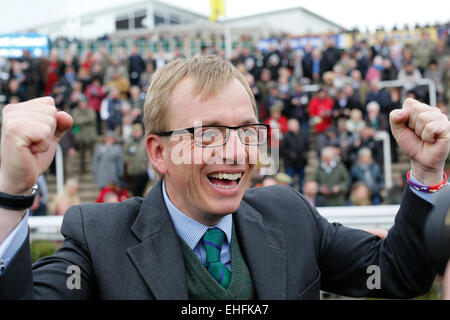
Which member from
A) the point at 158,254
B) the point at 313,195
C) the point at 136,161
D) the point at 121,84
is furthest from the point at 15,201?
the point at 121,84

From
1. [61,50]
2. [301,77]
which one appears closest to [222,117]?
[301,77]

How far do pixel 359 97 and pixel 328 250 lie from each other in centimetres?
867

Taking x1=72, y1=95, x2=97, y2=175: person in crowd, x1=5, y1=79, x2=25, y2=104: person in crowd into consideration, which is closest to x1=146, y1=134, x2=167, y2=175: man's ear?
x1=72, y1=95, x2=97, y2=175: person in crowd

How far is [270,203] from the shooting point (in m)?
2.25

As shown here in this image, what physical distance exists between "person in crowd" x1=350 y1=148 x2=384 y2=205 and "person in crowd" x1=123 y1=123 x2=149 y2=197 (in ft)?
12.3

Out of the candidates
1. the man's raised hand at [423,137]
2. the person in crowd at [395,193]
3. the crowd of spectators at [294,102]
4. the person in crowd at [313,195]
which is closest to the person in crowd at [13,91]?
the crowd of spectators at [294,102]

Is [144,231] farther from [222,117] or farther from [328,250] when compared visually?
[328,250]

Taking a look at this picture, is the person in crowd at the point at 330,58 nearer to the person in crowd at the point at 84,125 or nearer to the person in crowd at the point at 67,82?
the person in crowd at the point at 84,125

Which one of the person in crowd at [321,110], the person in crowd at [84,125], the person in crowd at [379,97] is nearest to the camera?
the person in crowd at [379,97]

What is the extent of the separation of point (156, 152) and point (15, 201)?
27.2 inches

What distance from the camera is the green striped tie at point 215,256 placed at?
74.3 inches

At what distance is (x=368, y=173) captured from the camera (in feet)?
27.5

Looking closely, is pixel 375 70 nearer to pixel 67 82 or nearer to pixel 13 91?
pixel 67 82

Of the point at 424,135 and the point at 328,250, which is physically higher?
the point at 424,135
